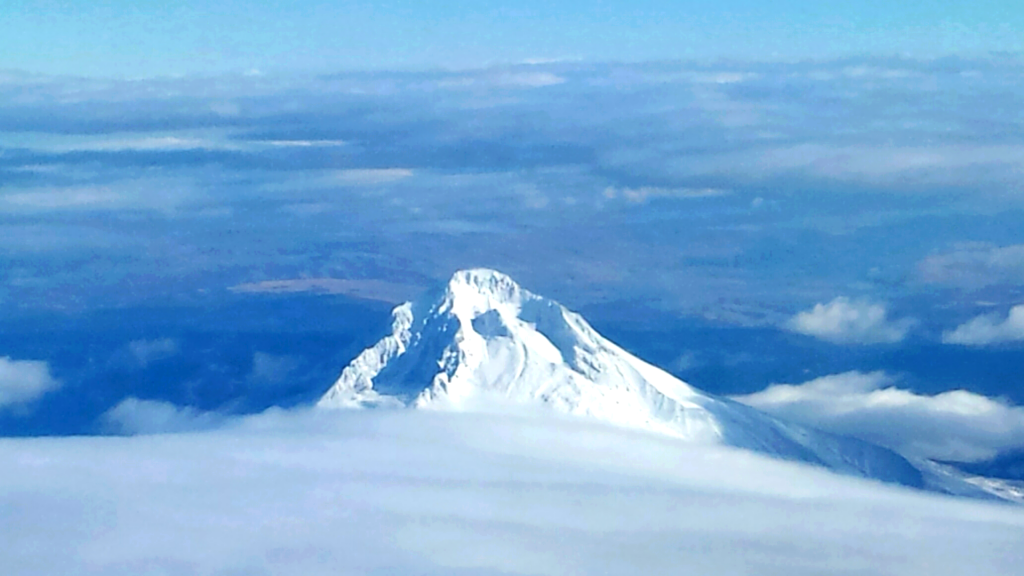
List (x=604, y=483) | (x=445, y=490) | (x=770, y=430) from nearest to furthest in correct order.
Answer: (x=445, y=490), (x=604, y=483), (x=770, y=430)

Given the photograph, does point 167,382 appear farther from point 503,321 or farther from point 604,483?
point 604,483

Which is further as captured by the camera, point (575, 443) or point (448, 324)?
point (448, 324)

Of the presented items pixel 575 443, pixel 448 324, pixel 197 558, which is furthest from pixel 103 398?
pixel 197 558

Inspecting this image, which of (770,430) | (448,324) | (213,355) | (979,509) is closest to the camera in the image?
(979,509)

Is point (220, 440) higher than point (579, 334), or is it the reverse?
point (579, 334)

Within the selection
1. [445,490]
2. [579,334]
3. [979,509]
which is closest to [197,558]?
[445,490]

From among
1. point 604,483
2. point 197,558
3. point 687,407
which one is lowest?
point 197,558
